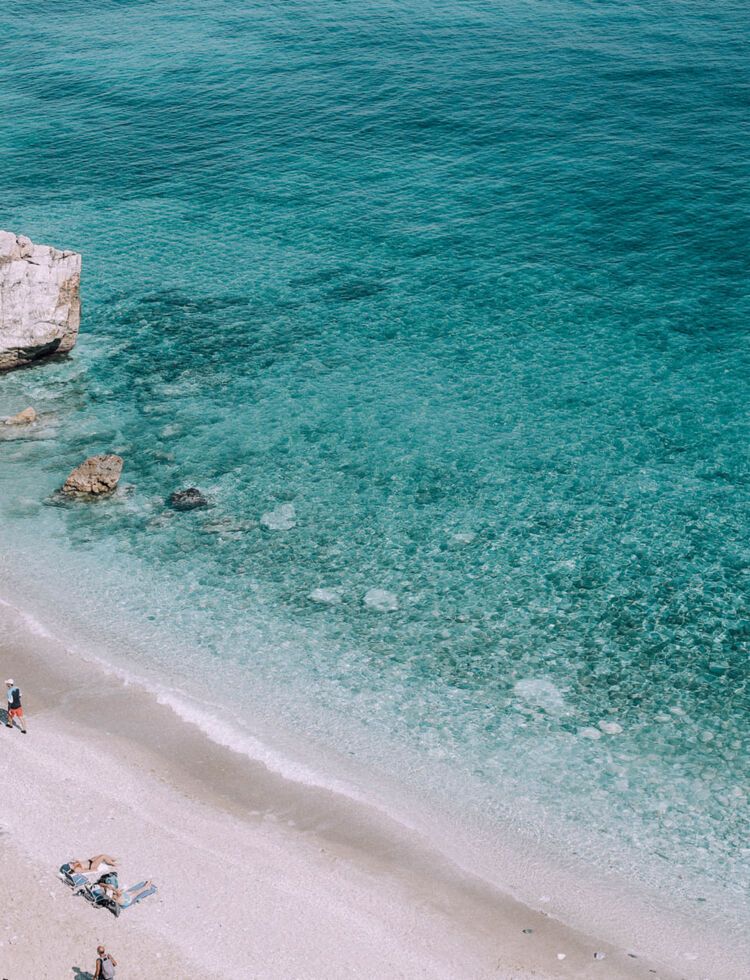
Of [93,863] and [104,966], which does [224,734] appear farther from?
[104,966]

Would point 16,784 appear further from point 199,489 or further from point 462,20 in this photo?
point 462,20

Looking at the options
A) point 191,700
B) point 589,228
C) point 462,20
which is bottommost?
point 191,700

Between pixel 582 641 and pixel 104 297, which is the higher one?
pixel 104 297

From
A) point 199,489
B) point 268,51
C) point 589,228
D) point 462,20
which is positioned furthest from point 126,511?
point 462,20

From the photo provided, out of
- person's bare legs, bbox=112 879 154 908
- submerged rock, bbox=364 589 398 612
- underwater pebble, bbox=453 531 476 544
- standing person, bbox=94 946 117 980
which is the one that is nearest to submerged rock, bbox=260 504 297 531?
submerged rock, bbox=364 589 398 612

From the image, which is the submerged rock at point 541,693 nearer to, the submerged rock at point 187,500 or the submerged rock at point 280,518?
the submerged rock at point 280,518

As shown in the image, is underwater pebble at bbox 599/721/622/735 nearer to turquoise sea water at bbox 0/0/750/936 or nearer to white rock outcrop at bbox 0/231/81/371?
turquoise sea water at bbox 0/0/750/936
